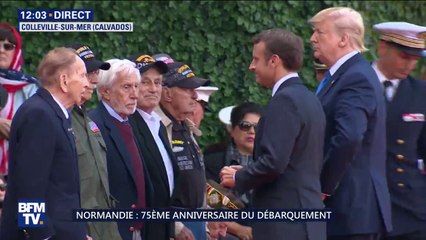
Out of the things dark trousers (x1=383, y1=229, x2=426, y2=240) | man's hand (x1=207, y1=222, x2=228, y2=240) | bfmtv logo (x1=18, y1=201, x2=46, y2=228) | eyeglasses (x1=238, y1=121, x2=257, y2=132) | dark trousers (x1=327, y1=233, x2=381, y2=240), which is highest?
eyeglasses (x1=238, y1=121, x2=257, y2=132)

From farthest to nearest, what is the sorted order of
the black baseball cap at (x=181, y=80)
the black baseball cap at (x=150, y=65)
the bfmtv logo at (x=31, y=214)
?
the black baseball cap at (x=181, y=80), the black baseball cap at (x=150, y=65), the bfmtv logo at (x=31, y=214)

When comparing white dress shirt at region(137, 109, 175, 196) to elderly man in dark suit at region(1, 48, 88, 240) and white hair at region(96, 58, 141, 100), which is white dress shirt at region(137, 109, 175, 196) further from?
elderly man in dark suit at region(1, 48, 88, 240)

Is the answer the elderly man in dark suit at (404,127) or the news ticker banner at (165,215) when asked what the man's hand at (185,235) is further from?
the elderly man in dark suit at (404,127)

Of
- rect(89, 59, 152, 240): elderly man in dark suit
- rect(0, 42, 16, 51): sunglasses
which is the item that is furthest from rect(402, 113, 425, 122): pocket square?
rect(0, 42, 16, 51): sunglasses

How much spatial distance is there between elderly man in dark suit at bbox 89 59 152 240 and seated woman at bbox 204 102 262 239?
1.62 meters

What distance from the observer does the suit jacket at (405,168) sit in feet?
25.6

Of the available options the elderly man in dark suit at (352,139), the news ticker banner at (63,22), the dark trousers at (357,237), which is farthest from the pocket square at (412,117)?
the news ticker banner at (63,22)

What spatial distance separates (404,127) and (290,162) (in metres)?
1.16

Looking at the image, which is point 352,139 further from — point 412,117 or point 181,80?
point 181,80

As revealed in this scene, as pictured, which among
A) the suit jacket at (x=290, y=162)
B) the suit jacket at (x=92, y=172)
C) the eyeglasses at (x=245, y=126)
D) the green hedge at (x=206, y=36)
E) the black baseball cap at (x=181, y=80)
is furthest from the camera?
the green hedge at (x=206, y=36)

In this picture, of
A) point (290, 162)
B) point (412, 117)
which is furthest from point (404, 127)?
point (290, 162)

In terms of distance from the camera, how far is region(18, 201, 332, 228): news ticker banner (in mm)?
6465

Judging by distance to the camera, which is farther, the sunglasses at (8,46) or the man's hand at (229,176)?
the sunglasses at (8,46)

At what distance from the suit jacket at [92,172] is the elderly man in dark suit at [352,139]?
1.30m
